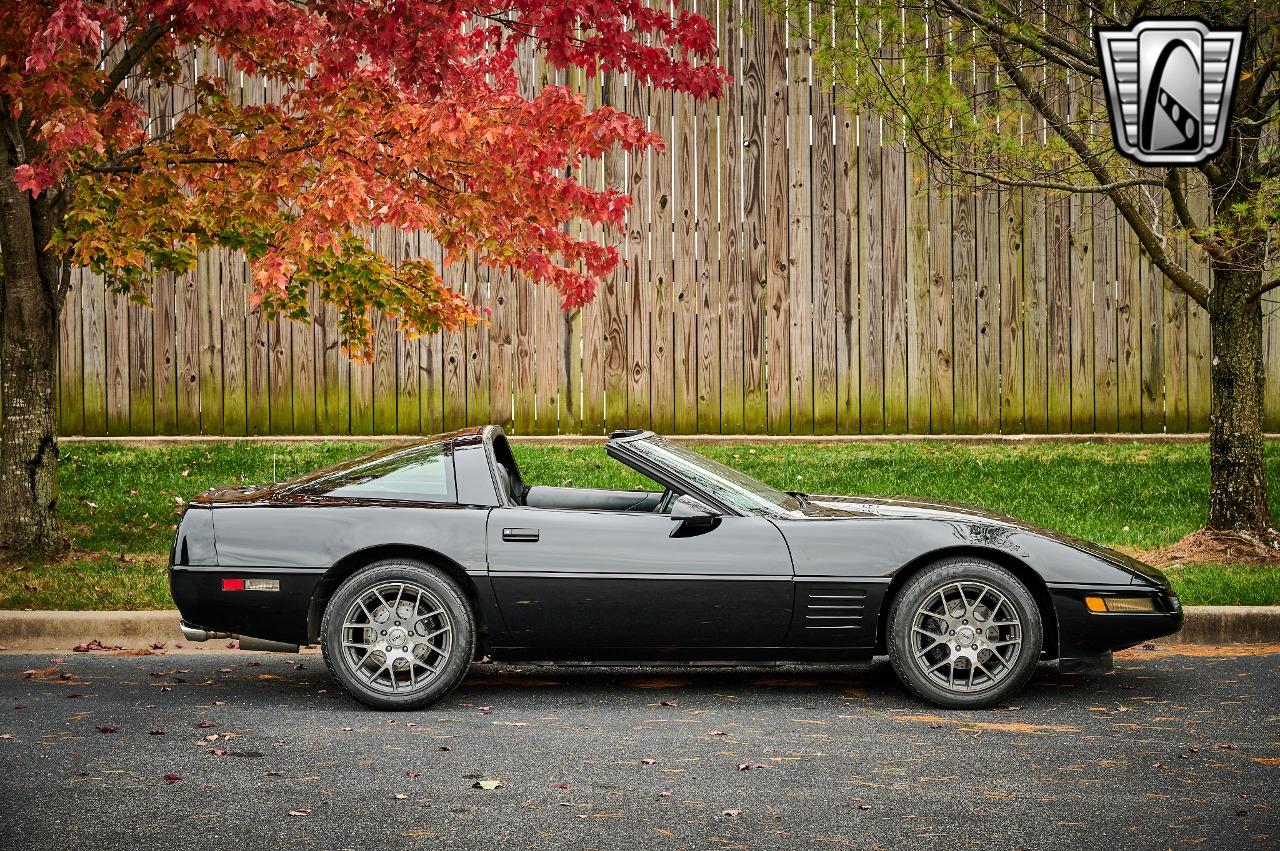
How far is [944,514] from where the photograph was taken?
20.7 feet

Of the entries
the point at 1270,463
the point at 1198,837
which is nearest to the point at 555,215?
the point at 1198,837

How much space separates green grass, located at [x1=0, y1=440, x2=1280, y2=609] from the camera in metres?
9.45

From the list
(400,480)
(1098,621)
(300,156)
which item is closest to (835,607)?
(1098,621)

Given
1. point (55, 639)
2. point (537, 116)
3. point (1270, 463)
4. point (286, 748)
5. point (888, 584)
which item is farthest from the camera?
point (1270, 463)

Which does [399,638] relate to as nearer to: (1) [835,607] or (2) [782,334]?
(1) [835,607]

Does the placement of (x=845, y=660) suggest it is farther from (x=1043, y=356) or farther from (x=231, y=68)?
(x=231, y=68)

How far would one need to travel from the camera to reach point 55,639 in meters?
7.52

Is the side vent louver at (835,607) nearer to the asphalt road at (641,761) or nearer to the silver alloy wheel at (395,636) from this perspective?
the asphalt road at (641,761)

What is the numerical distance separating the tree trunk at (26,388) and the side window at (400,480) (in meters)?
3.60

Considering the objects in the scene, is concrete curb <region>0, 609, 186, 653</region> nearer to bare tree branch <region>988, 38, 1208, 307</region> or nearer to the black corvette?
the black corvette

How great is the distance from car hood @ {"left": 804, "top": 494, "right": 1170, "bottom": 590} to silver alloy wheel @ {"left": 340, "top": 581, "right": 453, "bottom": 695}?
1.71 metres

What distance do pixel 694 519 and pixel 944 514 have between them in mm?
1146

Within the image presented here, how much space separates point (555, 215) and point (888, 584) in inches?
141

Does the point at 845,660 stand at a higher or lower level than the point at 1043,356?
lower
